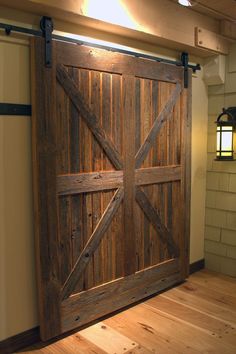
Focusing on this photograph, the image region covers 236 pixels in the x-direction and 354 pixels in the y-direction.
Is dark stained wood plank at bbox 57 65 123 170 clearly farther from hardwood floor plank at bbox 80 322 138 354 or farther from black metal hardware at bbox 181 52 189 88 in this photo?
hardwood floor plank at bbox 80 322 138 354

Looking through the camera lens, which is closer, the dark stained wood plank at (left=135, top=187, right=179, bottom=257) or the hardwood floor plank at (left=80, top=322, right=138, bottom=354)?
the hardwood floor plank at (left=80, top=322, right=138, bottom=354)

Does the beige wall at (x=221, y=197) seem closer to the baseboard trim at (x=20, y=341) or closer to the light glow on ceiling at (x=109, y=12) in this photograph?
the light glow on ceiling at (x=109, y=12)

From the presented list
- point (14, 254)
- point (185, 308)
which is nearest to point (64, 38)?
point (14, 254)

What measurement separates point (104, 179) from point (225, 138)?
4.25 ft

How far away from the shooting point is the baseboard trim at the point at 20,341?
221 centimetres

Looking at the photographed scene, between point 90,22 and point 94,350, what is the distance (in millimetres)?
2195

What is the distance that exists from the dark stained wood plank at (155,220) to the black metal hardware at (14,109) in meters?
1.12

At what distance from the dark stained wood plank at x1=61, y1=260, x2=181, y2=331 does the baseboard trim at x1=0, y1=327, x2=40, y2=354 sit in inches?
7.9

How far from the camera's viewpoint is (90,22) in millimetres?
2334

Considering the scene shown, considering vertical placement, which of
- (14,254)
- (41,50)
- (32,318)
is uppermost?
(41,50)

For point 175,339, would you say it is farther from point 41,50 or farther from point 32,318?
point 41,50

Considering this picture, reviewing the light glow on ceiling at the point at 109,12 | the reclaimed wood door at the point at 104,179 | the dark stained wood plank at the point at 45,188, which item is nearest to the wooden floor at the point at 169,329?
the reclaimed wood door at the point at 104,179

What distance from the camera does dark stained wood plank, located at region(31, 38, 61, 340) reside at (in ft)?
7.06

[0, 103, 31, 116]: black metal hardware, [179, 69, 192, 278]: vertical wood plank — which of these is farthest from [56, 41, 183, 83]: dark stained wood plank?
[0, 103, 31, 116]: black metal hardware
